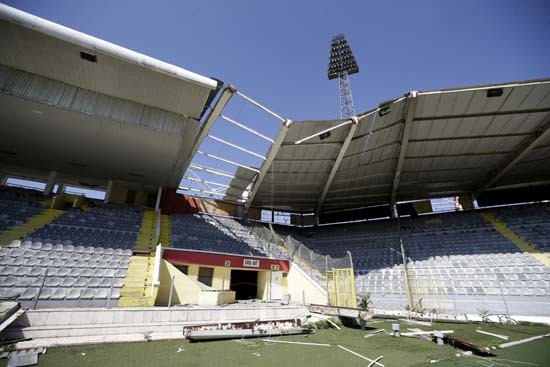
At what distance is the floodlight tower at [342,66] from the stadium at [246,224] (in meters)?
0.20

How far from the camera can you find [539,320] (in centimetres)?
1207

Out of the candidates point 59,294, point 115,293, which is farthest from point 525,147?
point 59,294

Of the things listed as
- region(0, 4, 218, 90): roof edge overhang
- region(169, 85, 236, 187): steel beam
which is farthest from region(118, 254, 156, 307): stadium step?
region(0, 4, 218, 90): roof edge overhang

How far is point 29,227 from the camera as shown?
39.3 feet

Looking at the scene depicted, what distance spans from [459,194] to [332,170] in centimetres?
1536

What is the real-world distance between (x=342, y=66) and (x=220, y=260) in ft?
76.4

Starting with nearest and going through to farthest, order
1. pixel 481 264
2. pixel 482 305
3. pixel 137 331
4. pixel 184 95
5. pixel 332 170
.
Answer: pixel 137 331 → pixel 184 95 → pixel 482 305 → pixel 481 264 → pixel 332 170

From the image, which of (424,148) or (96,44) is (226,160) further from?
(424,148)

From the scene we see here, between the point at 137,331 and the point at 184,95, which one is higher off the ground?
the point at 184,95

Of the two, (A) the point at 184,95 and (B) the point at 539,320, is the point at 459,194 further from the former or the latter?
(A) the point at 184,95

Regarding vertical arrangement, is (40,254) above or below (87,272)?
above

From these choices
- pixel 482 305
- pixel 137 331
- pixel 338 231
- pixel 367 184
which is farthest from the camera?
pixel 338 231

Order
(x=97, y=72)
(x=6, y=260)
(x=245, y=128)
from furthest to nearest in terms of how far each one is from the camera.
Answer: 1. (x=245, y=128)
2. (x=97, y=72)
3. (x=6, y=260)

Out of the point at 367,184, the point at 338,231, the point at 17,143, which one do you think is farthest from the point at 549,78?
the point at 17,143
